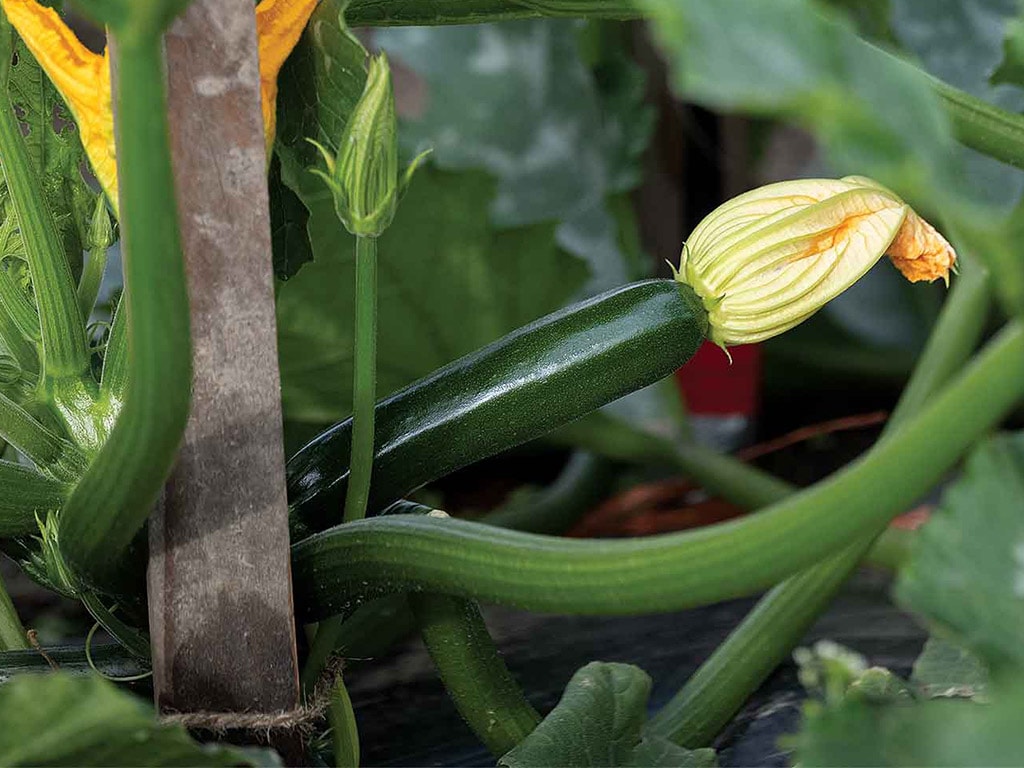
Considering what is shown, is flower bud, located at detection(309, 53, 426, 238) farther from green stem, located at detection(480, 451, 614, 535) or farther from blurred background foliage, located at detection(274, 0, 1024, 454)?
green stem, located at detection(480, 451, 614, 535)

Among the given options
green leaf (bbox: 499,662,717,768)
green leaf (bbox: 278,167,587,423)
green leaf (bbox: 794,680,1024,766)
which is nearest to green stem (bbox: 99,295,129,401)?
green leaf (bbox: 499,662,717,768)

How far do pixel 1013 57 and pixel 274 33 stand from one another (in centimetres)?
37

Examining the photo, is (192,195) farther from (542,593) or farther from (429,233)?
(429,233)

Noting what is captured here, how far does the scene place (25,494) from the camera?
578 millimetres

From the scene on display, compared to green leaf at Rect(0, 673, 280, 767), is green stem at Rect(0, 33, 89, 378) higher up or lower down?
higher up

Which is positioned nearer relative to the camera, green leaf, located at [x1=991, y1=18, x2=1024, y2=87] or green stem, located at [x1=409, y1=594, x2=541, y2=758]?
green leaf, located at [x1=991, y1=18, x2=1024, y2=87]

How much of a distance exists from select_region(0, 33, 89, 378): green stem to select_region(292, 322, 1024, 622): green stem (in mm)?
145

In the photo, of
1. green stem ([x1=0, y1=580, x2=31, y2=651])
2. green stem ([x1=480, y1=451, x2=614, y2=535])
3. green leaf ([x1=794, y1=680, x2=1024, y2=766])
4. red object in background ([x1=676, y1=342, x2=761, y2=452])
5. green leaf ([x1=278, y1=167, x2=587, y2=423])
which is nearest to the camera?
green leaf ([x1=794, y1=680, x2=1024, y2=766])

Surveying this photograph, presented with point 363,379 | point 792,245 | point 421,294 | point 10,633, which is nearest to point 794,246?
point 792,245

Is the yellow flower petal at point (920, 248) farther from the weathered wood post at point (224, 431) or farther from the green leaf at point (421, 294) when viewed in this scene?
the green leaf at point (421, 294)

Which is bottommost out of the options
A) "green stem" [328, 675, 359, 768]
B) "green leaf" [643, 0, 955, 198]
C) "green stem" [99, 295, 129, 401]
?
"green stem" [328, 675, 359, 768]

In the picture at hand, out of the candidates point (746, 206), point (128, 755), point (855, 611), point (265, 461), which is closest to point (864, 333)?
point (855, 611)

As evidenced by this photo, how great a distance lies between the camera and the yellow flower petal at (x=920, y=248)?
628 mm

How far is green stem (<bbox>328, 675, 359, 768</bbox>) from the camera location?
0.65 metres
